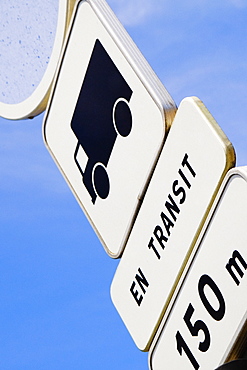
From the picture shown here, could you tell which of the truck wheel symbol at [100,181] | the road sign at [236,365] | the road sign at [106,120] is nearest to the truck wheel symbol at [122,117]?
the road sign at [106,120]

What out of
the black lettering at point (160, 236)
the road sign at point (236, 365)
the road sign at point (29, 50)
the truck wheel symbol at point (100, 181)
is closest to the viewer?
the road sign at point (236, 365)

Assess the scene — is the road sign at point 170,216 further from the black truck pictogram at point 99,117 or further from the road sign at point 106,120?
the black truck pictogram at point 99,117

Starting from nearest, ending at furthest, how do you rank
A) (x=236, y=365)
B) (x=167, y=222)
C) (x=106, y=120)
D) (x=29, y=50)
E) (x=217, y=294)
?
1. (x=236, y=365)
2. (x=217, y=294)
3. (x=167, y=222)
4. (x=106, y=120)
5. (x=29, y=50)

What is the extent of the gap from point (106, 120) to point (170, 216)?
290mm

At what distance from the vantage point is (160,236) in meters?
1.57

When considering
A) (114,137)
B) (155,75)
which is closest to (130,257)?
(114,137)

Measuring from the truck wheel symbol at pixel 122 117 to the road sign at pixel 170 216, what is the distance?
12 centimetres

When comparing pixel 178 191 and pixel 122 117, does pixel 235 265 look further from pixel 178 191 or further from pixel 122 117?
pixel 122 117

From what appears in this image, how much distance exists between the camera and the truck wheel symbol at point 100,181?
A: 1.71 metres

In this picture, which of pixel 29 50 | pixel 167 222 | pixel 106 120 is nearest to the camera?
pixel 167 222

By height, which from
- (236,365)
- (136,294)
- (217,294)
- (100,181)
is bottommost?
(236,365)

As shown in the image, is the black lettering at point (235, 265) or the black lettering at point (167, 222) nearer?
the black lettering at point (235, 265)

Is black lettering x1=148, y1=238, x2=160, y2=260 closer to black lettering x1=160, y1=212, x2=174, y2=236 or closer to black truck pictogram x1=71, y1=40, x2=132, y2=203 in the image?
black lettering x1=160, y1=212, x2=174, y2=236

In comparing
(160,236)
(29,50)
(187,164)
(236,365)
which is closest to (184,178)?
(187,164)
